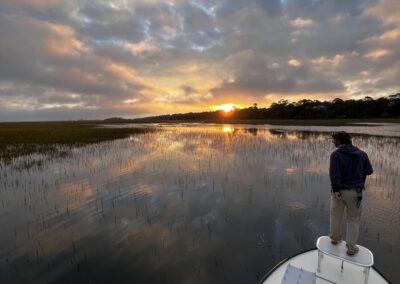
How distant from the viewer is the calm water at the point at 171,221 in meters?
6.80

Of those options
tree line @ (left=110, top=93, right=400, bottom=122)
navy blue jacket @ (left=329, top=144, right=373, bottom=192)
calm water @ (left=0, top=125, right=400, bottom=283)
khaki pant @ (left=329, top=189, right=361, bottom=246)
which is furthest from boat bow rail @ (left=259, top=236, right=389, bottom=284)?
tree line @ (left=110, top=93, right=400, bottom=122)

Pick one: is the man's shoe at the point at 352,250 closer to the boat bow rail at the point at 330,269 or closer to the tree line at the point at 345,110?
the boat bow rail at the point at 330,269

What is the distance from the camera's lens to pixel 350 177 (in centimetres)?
559

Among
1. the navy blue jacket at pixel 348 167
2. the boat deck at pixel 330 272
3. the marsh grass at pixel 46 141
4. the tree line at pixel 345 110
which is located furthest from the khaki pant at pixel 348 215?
the tree line at pixel 345 110

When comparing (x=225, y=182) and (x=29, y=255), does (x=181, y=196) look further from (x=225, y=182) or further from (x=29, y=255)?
(x=29, y=255)

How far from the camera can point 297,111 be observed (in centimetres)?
11850

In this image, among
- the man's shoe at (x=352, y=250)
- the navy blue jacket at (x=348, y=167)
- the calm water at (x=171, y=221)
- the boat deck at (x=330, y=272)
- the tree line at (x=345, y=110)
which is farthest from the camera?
the tree line at (x=345, y=110)

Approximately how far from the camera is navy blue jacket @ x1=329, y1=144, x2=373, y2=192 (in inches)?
219

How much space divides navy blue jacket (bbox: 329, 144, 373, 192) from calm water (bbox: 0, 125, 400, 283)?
8.82 feet

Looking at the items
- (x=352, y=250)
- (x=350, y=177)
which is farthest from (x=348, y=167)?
(x=352, y=250)

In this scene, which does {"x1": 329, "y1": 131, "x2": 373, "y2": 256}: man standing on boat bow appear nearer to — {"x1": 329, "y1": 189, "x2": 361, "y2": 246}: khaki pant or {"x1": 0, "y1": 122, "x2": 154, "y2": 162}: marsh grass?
{"x1": 329, "y1": 189, "x2": 361, "y2": 246}: khaki pant

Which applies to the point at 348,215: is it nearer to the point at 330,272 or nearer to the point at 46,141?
the point at 330,272

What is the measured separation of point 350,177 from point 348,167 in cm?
21

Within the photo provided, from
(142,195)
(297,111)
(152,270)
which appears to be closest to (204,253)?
(152,270)
